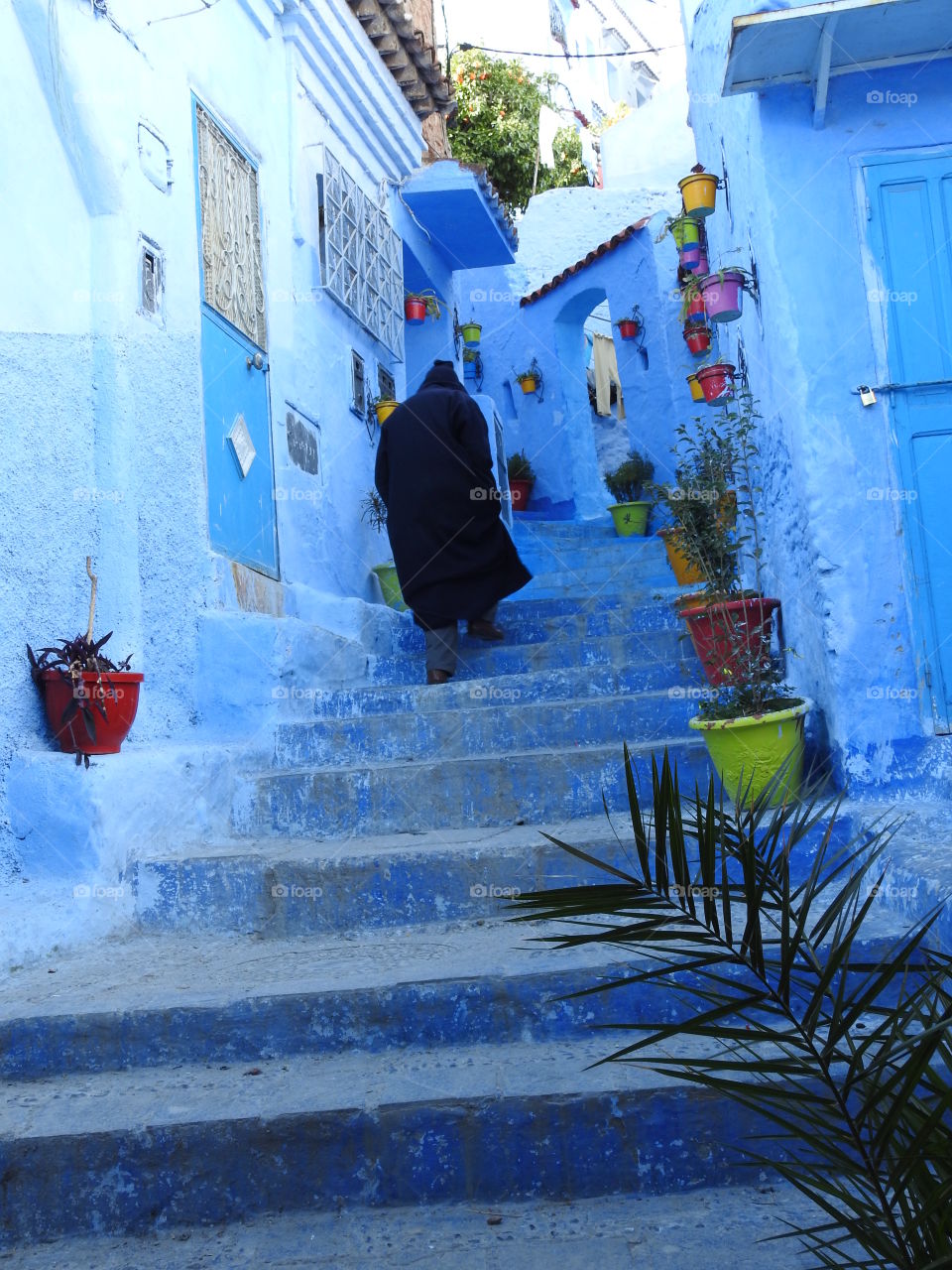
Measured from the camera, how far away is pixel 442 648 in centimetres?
608

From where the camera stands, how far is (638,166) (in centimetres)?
1895

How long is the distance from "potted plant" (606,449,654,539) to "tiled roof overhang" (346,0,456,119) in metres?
Result: 3.76

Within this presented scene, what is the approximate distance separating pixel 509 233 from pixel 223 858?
8.18m

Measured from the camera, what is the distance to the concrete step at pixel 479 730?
4926 millimetres

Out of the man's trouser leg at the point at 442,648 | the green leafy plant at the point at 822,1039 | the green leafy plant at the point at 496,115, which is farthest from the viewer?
the green leafy plant at the point at 496,115

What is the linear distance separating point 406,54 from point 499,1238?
346 inches

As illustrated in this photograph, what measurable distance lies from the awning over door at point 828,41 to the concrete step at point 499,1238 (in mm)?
3797

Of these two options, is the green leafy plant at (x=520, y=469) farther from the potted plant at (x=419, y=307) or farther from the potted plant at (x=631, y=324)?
the potted plant at (x=419, y=307)

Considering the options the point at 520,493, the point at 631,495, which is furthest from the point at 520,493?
the point at 631,495

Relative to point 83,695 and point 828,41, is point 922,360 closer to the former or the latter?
point 828,41

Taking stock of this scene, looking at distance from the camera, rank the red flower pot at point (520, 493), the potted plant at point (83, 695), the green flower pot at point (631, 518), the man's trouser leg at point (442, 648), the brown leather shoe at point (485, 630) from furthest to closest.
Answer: the red flower pot at point (520, 493), the green flower pot at point (631, 518), the brown leather shoe at point (485, 630), the man's trouser leg at point (442, 648), the potted plant at point (83, 695)

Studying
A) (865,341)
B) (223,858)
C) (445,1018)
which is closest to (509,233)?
(865,341)

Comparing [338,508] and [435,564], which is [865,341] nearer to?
[435,564]
